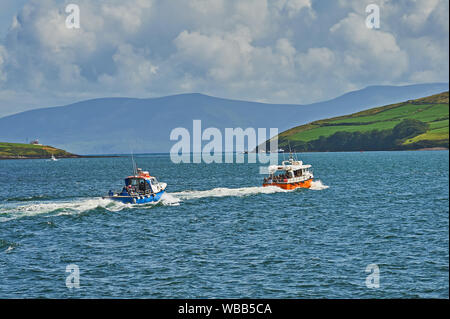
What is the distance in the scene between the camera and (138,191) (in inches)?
3036

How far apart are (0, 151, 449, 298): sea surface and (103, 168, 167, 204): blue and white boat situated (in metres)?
1.74

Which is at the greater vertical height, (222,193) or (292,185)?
(292,185)

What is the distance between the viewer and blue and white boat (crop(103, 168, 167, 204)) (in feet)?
245

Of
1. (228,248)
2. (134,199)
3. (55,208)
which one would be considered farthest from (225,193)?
(228,248)

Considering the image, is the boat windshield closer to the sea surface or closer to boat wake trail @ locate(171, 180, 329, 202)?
the sea surface

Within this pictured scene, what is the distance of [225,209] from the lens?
70250 mm

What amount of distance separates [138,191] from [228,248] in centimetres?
3638

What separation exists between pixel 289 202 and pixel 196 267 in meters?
42.4

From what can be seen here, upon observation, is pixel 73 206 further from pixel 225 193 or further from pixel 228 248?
pixel 228 248

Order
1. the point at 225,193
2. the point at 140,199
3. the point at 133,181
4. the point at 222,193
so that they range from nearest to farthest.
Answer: the point at 140,199, the point at 133,181, the point at 222,193, the point at 225,193

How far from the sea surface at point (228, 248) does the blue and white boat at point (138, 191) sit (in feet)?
5.70

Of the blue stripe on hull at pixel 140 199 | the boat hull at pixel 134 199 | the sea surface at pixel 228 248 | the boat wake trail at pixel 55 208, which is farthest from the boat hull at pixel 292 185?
the boat wake trail at pixel 55 208

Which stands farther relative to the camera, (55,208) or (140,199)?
(140,199)
